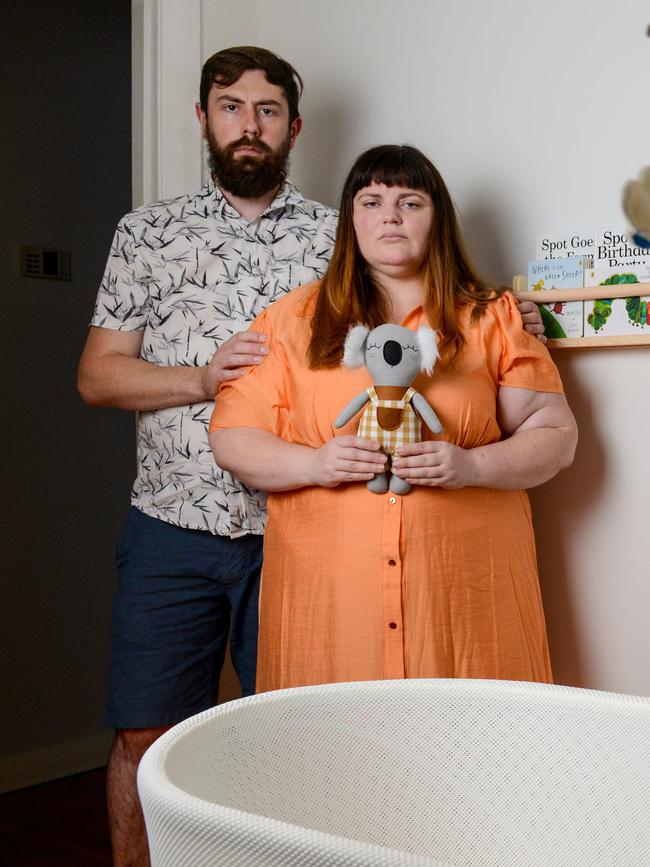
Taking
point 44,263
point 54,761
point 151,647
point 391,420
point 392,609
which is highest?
point 44,263

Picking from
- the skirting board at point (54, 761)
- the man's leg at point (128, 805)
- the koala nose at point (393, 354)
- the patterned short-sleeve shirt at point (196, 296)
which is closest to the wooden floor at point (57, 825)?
the skirting board at point (54, 761)

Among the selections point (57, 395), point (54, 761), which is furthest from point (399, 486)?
point (54, 761)

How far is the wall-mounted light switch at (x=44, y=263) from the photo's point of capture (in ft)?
9.14

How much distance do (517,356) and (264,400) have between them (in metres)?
0.40

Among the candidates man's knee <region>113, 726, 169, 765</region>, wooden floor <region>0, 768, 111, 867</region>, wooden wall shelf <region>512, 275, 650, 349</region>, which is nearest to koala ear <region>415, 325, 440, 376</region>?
wooden wall shelf <region>512, 275, 650, 349</region>

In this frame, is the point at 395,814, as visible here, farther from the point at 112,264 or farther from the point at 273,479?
the point at 112,264

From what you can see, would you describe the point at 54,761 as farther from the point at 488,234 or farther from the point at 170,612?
the point at 488,234

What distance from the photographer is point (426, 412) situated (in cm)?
141

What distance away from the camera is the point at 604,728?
2.83ft

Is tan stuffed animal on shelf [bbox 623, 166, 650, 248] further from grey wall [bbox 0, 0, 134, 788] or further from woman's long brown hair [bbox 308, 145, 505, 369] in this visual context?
grey wall [bbox 0, 0, 134, 788]

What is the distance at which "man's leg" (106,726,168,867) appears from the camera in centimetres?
175

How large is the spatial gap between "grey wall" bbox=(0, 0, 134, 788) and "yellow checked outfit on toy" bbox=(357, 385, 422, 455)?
164 centimetres

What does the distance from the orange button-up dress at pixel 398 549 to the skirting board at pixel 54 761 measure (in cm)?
146

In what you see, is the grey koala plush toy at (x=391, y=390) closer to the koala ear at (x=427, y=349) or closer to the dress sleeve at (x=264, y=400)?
the koala ear at (x=427, y=349)
